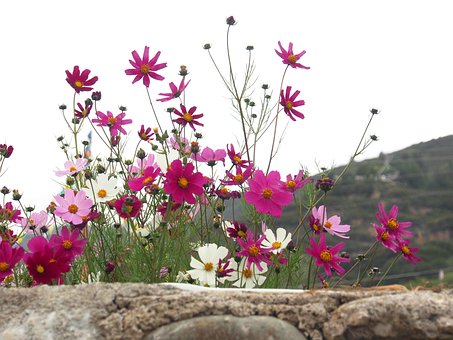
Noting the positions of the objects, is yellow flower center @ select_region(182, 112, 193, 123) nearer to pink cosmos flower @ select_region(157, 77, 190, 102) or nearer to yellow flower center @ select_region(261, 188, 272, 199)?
pink cosmos flower @ select_region(157, 77, 190, 102)

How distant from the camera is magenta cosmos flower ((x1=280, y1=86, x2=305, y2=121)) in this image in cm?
213

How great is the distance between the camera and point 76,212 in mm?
1773

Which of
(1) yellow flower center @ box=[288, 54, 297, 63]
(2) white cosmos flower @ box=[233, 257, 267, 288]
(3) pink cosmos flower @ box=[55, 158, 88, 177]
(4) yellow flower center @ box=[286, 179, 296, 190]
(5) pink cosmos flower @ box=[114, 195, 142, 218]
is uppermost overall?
(1) yellow flower center @ box=[288, 54, 297, 63]

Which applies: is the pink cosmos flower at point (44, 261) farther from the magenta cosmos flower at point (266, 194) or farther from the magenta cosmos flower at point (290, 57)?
the magenta cosmos flower at point (290, 57)

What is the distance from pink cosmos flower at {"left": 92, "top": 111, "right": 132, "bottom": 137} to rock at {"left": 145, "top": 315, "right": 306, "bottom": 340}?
1.15 meters

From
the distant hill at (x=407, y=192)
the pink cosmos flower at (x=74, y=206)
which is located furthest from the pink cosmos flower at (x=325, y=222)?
the distant hill at (x=407, y=192)

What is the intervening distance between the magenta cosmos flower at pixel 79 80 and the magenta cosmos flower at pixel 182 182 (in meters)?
0.64

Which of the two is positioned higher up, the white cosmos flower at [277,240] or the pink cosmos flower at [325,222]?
the pink cosmos flower at [325,222]

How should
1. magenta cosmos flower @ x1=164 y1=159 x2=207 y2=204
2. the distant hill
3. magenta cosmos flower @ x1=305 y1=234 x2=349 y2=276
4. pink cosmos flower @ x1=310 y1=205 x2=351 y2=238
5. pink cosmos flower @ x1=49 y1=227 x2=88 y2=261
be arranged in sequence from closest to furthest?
1. magenta cosmos flower @ x1=164 y1=159 x2=207 y2=204
2. pink cosmos flower @ x1=49 y1=227 x2=88 y2=261
3. magenta cosmos flower @ x1=305 y1=234 x2=349 y2=276
4. pink cosmos flower @ x1=310 y1=205 x2=351 y2=238
5. the distant hill

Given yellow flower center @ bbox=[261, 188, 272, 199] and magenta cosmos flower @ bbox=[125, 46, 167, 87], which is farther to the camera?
magenta cosmos flower @ bbox=[125, 46, 167, 87]

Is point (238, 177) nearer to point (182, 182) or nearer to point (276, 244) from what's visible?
point (276, 244)

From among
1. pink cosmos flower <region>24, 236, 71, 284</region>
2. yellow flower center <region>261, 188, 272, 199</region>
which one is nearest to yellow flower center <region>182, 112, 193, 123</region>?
yellow flower center <region>261, 188, 272, 199</region>

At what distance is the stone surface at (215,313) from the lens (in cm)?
115

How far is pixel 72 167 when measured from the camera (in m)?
1.98
